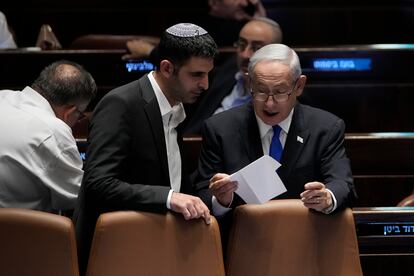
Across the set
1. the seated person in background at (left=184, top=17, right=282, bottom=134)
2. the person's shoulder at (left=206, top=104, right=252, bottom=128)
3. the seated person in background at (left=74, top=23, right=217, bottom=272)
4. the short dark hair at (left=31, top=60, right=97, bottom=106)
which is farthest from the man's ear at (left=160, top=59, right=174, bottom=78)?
the seated person in background at (left=184, top=17, right=282, bottom=134)

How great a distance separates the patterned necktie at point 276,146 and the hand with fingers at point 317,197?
15 cm

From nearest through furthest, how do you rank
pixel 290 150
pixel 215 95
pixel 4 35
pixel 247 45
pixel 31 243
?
pixel 31 243 < pixel 290 150 < pixel 247 45 < pixel 215 95 < pixel 4 35

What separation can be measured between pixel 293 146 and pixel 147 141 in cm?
27

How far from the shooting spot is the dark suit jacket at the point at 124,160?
129cm

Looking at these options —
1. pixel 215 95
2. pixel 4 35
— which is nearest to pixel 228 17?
pixel 215 95

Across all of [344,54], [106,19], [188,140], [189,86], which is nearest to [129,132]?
[189,86]

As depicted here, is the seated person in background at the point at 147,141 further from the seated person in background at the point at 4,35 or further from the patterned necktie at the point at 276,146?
the seated person in background at the point at 4,35

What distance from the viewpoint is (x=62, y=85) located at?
1592 millimetres

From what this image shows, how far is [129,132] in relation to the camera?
1312 mm

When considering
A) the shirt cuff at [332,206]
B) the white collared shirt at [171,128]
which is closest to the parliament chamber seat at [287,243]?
the shirt cuff at [332,206]

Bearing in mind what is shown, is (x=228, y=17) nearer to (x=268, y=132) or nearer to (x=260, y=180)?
(x=268, y=132)

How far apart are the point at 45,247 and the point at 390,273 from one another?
2.33 ft

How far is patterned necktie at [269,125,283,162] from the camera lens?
1457 mm

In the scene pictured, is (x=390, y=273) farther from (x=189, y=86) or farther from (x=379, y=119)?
(x=379, y=119)
